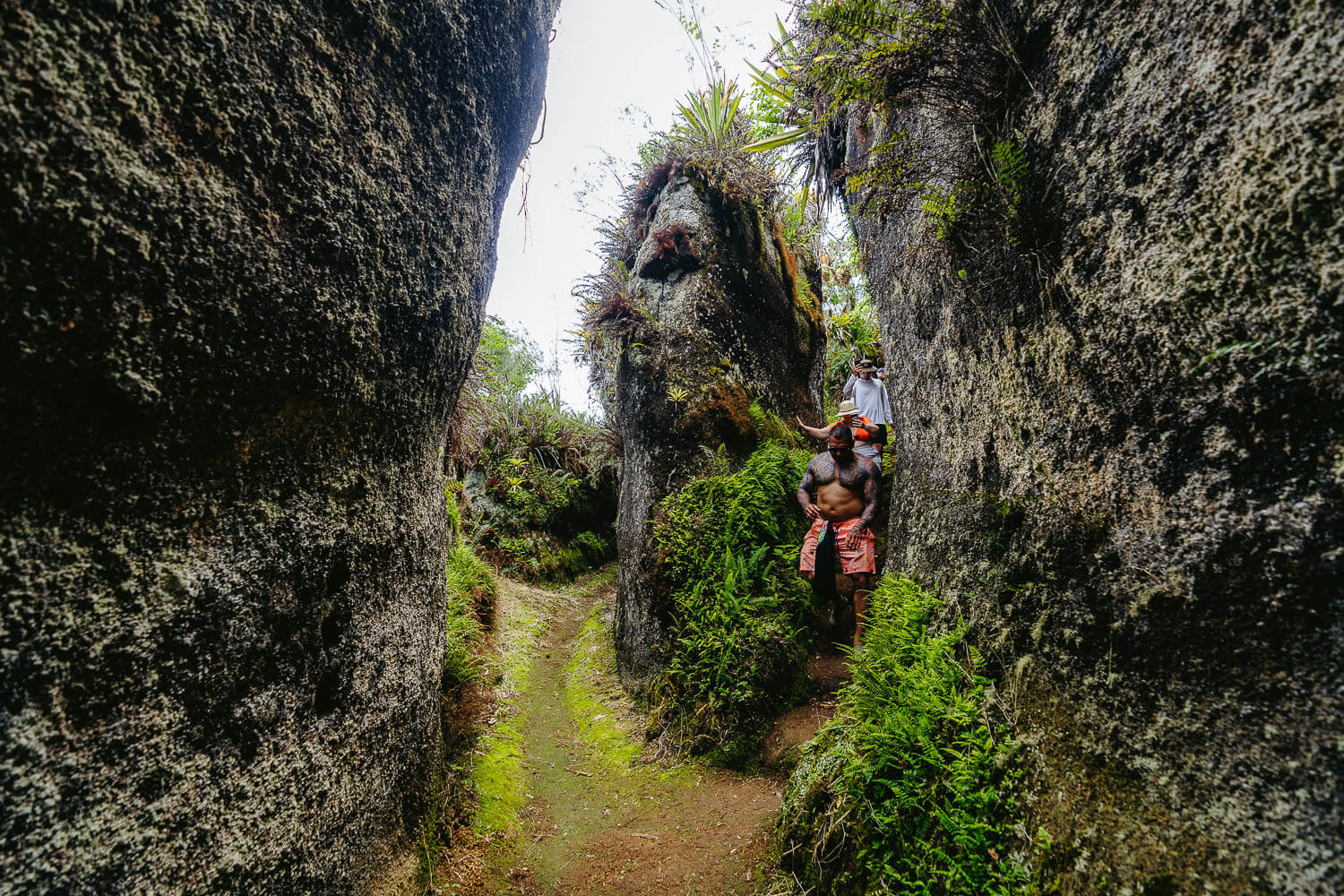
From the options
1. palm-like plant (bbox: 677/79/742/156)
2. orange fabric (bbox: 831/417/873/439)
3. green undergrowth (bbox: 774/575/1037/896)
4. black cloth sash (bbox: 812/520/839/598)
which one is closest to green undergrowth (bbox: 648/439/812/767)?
black cloth sash (bbox: 812/520/839/598)

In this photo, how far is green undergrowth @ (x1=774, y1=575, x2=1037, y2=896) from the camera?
7.79ft

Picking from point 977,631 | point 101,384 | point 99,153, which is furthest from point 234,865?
point 977,631

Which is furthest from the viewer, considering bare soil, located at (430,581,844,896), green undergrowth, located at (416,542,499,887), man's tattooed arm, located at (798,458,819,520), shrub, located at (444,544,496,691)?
man's tattooed arm, located at (798,458,819,520)

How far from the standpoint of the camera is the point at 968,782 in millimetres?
2508

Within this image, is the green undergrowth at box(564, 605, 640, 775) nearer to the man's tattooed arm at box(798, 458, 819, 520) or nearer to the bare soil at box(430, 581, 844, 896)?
the bare soil at box(430, 581, 844, 896)

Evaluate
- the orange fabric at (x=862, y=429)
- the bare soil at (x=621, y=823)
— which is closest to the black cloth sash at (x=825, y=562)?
the bare soil at (x=621, y=823)

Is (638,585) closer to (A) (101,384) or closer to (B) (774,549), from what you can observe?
(B) (774,549)

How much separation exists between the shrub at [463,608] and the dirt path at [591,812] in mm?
708

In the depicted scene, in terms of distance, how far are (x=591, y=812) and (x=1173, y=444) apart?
4429 mm

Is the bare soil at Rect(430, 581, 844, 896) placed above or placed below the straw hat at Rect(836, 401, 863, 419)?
below

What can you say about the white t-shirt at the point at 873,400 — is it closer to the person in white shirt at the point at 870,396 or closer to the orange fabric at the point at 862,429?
the person in white shirt at the point at 870,396

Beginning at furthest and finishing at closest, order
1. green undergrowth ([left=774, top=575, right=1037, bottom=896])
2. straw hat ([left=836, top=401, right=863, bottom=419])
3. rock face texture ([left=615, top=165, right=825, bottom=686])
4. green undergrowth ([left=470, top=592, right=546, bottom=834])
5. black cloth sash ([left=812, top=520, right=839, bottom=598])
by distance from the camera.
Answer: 1. rock face texture ([left=615, top=165, right=825, bottom=686])
2. straw hat ([left=836, top=401, right=863, bottom=419])
3. black cloth sash ([left=812, top=520, right=839, bottom=598])
4. green undergrowth ([left=470, top=592, right=546, bottom=834])
5. green undergrowth ([left=774, top=575, right=1037, bottom=896])

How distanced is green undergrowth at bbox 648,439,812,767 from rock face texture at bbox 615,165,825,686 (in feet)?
1.19

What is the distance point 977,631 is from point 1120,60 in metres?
2.94
